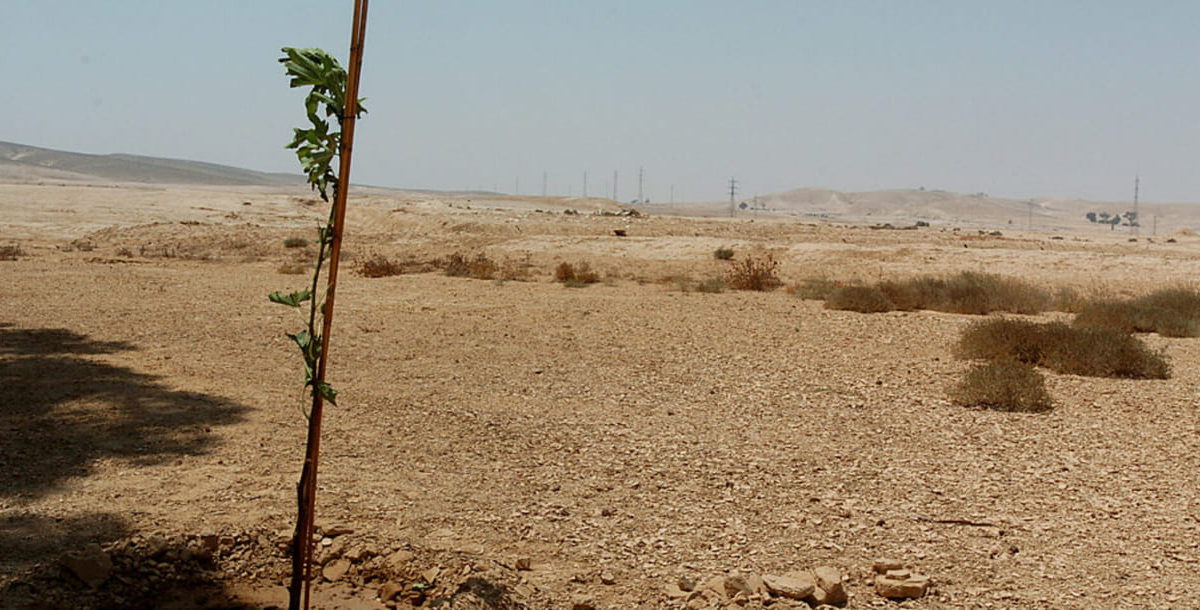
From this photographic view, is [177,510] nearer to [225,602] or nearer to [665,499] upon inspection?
[225,602]

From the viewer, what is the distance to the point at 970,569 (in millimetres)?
5715

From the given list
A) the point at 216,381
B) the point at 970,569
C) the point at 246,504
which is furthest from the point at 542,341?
the point at 970,569

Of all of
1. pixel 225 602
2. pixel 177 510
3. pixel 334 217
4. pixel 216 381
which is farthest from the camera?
pixel 216 381

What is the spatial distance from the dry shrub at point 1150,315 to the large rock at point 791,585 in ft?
34.0

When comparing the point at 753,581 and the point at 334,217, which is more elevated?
the point at 334,217

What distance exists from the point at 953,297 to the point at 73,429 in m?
13.6

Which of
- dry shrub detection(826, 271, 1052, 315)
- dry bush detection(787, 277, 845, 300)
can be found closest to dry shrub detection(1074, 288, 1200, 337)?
dry shrub detection(826, 271, 1052, 315)

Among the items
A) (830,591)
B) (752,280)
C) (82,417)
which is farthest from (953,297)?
(82,417)

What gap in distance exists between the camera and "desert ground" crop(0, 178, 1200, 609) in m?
5.52

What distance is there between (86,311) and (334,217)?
12003 mm

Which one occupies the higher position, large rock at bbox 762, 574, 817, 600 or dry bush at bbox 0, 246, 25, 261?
dry bush at bbox 0, 246, 25, 261

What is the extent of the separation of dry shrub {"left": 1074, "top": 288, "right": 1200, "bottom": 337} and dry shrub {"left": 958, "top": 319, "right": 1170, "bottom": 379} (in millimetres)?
2353

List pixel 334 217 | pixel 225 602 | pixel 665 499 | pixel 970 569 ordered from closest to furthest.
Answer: pixel 334 217 < pixel 225 602 < pixel 970 569 < pixel 665 499

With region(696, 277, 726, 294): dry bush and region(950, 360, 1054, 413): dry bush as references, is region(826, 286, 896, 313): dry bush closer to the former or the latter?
region(696, 277, 726, 294): dry bush
